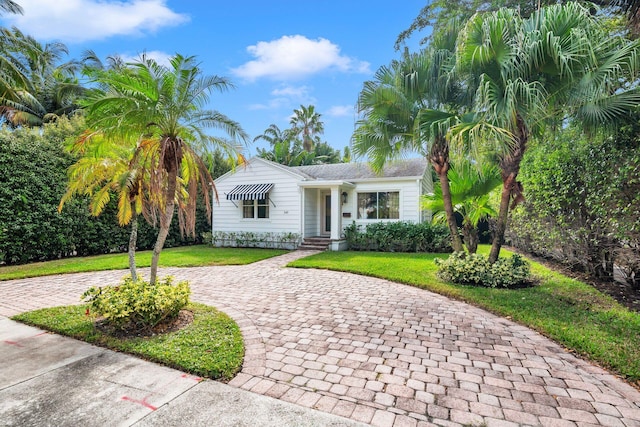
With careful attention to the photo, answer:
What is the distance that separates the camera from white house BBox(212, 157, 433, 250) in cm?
1477

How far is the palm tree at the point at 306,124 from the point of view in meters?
36.8

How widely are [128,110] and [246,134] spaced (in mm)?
1776

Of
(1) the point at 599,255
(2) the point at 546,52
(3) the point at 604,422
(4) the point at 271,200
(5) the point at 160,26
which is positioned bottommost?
(3) the point at 604,422

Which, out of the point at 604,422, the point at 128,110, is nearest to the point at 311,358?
the point at 604,422

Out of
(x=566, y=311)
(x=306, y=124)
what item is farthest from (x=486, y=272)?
(x=306, y=124)

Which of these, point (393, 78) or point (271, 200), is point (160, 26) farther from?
point (271, 200)

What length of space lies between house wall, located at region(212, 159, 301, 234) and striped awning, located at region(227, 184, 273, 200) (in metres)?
0.27

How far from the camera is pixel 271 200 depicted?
16234mm

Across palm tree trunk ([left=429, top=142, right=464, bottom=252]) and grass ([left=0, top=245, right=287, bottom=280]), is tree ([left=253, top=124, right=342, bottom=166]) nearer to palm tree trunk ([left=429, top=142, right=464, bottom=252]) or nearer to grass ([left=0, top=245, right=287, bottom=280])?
grass ([left=0, top=245, right=287, bottom=280])

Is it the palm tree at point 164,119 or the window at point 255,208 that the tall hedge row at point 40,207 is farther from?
the palm tree at point 164,119

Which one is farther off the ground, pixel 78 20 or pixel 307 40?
pixel 307 40

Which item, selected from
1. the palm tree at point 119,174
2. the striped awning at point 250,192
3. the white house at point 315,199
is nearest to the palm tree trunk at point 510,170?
the white house at point 315,199

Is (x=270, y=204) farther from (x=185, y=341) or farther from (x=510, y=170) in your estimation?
(x=185, y=341)

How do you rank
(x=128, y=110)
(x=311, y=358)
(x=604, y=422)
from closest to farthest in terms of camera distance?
(x=604, y=422), (x=311, y=358), (x=128, y=110)
